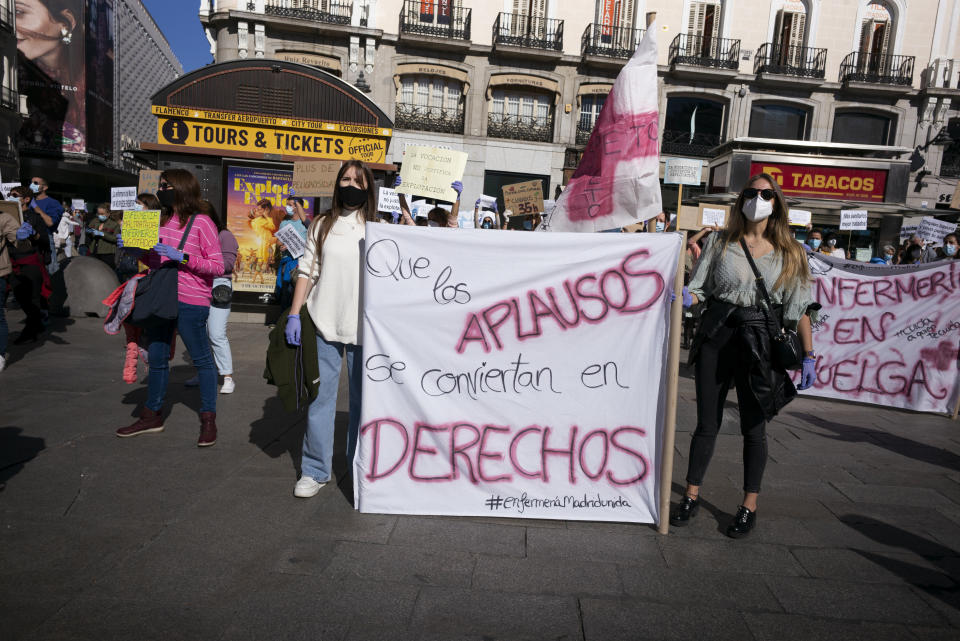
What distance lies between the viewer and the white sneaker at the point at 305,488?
339 centimetres

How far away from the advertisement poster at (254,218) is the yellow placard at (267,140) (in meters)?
0.43

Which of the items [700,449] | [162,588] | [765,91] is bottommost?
[162,588]

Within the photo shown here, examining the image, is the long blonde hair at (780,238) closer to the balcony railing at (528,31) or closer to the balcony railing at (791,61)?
the balcony railing at (528,31)

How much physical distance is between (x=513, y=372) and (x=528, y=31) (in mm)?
21263

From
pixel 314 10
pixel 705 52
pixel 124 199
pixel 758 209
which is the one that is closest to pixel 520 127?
pixel 705 52

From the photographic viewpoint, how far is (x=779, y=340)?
3.10m

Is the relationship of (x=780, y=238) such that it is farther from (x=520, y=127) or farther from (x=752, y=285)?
(x=520, y=127)

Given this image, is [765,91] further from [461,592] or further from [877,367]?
[461,592]

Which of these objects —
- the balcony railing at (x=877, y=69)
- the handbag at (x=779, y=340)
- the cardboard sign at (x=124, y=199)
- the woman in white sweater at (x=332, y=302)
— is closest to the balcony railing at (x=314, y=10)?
the cardboard sign at (x=124, y=199)

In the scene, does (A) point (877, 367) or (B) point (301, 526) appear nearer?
(B) point (301, 526)

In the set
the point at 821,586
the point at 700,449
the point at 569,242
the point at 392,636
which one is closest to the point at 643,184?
the point at 569,242

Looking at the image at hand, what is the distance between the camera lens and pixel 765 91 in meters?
22.8

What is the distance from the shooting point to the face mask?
3.18 meters

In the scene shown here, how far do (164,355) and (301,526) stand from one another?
6.32ft
